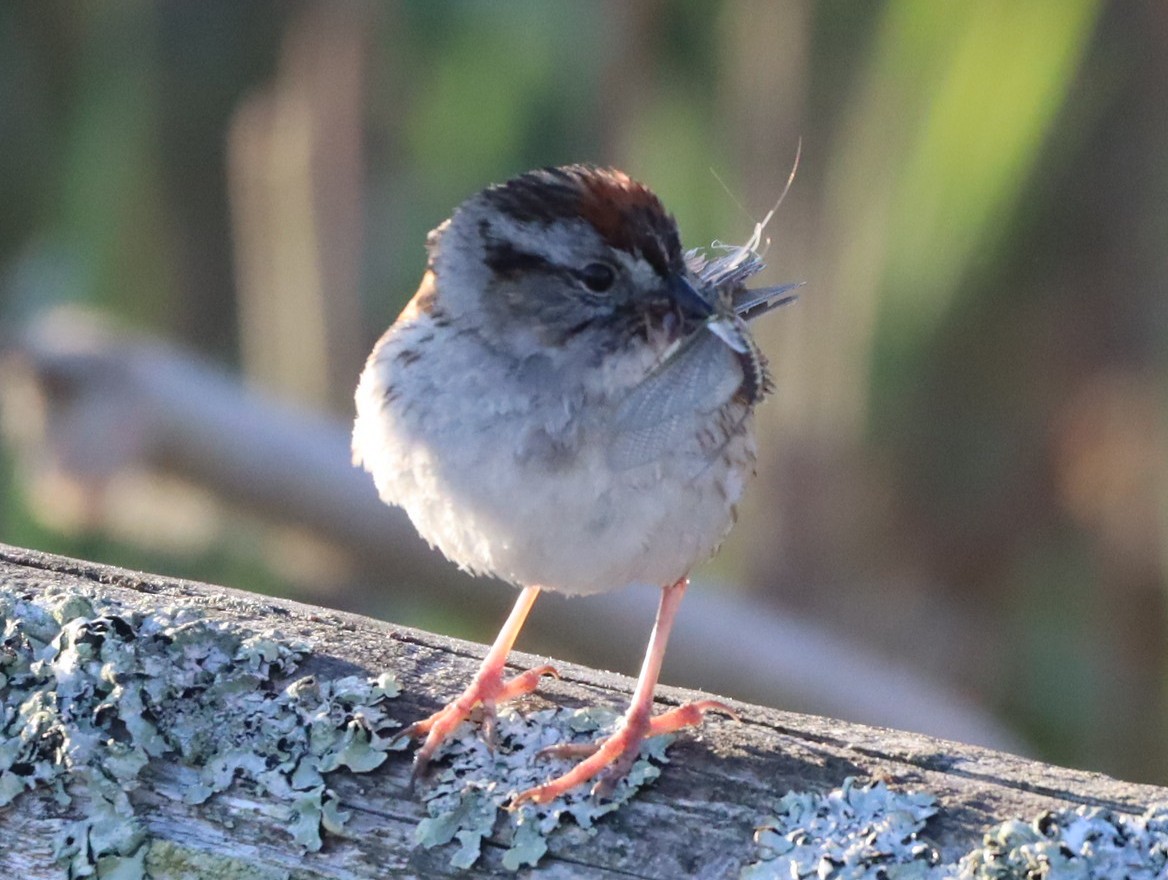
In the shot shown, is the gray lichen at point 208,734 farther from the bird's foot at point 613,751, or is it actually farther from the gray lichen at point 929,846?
the gray lichen at point 929,846

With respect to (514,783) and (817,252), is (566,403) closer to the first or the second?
(514,783)

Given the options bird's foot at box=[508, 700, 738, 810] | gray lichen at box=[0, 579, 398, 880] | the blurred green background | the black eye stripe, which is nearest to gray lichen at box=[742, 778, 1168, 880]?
bird's foot at box=[508, 700, 738, 810]

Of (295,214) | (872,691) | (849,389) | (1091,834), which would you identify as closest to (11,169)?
(295,214)

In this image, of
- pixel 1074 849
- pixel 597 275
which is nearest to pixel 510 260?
pixel 597 275

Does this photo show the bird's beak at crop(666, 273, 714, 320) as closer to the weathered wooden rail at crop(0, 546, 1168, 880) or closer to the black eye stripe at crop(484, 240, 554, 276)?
the black eye stripe at crop(484, 240, 554, 276)

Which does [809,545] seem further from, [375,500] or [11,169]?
[11,169]
